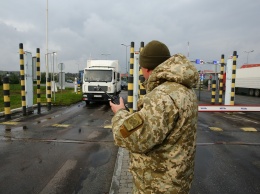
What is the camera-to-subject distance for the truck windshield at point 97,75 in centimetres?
1623

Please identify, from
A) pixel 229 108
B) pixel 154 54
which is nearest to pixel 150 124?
pixel 154 54

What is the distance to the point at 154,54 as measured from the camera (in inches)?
73.4

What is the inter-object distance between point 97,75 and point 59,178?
40.7 ft

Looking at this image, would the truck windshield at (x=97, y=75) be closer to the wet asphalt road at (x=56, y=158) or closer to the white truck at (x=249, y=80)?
the wet asphalt road at (x=56, y=158)

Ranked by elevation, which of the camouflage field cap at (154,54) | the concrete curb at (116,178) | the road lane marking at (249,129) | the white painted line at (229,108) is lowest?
the concrete curb at (116,178)

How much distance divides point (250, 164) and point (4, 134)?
256 inches

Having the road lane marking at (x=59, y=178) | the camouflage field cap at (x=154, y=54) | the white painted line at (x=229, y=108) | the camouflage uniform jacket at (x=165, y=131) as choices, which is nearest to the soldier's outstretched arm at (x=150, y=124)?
the camouflage uniform jacket at (x=165, y=131)

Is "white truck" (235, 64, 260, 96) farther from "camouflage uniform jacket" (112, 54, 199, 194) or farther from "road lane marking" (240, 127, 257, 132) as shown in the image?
"camouflage uniform jacket" (112, 54, 199, 194)

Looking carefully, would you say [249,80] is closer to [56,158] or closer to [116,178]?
[56,158]

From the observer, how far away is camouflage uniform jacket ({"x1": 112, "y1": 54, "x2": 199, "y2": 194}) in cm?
161

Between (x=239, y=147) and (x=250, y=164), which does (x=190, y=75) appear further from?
(x=239, y=147)

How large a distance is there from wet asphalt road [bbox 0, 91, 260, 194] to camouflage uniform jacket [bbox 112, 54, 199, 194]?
89.3 inches

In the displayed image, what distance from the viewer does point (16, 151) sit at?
577 cm

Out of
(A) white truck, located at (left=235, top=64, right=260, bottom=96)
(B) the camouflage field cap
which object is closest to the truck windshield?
(B) the camouflage field cap
